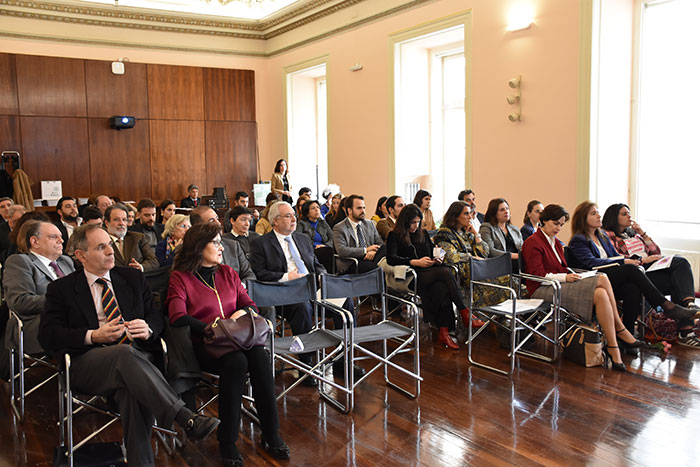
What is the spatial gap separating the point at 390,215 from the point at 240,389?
3978 mm

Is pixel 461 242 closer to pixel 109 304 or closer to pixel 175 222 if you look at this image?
pixel 175 222

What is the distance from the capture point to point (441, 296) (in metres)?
5.21

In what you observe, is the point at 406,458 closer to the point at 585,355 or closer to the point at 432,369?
the point at 432,369

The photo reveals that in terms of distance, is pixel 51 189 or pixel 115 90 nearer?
pixel 51 189

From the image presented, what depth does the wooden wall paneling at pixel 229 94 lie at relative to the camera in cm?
1213

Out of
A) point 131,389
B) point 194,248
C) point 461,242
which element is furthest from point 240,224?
point 131,389

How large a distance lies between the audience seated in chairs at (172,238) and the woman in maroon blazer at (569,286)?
2.90 meters

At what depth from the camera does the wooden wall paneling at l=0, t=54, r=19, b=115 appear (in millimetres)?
10156

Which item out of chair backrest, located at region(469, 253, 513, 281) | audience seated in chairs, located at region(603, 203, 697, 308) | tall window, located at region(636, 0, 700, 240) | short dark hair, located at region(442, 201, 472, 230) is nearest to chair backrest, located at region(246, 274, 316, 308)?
chair backrest, located at region(469, 253, 513, 281)

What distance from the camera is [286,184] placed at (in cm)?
1112

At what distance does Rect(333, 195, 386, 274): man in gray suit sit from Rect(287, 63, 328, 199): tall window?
610 centimetres

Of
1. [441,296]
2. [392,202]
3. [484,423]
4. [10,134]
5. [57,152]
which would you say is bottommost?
[484,423]

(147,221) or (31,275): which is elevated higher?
(147,221)

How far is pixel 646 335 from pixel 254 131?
940cm
